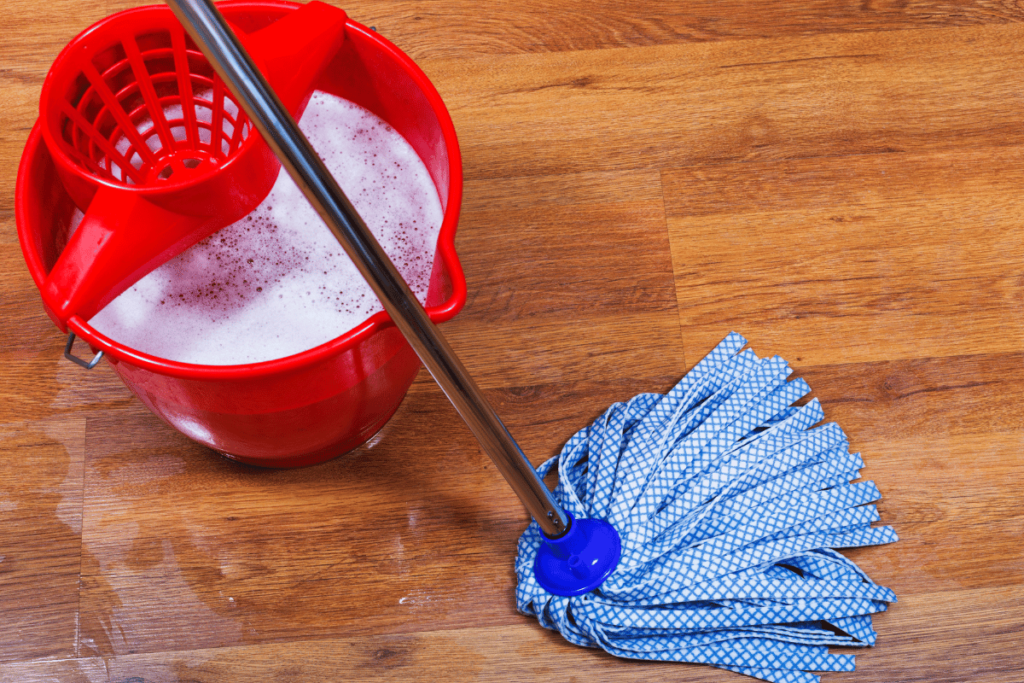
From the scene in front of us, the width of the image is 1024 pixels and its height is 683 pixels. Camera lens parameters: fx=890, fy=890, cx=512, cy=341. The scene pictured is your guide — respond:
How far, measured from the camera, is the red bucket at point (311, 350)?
0.59m

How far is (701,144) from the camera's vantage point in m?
0.97

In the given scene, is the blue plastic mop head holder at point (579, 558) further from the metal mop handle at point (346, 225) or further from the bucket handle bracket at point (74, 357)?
the bucket handle bracket at point (74, 357)

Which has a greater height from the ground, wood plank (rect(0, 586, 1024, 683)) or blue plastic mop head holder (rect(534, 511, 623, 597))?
blue plastic mop head holder (rect(534, 511, 623, 597))

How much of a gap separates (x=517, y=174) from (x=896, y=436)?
1.53 feet

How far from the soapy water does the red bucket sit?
2 centimetres

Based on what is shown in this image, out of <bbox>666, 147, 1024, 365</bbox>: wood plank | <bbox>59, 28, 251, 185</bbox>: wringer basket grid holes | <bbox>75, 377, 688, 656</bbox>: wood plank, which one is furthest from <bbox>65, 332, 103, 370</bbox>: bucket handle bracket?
<bbox>666, 147, 1024, 365</bbox>: wood plank

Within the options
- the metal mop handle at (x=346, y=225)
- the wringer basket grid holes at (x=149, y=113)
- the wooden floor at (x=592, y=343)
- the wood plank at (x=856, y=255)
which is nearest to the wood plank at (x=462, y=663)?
the wooden floor at (x=592, y=343)

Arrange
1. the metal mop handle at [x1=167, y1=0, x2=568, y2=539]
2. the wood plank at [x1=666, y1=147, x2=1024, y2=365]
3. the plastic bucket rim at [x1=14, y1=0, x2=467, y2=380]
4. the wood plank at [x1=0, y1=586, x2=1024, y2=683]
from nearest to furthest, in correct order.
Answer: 1. the metal mop handle at [x1=167, y1=0, x2=568, y2=539]
2. the plastic bucket rim at [x1=14, y1=0, x2=467, y2=380]
3. the wood plank at [x1=0, y1=586, x2=1024, y2=683]
4. the wood plank at [x1=666, y1=147, x2=1024, y2=365]

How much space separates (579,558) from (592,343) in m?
0.23

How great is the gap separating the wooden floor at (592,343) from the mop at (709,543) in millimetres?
33

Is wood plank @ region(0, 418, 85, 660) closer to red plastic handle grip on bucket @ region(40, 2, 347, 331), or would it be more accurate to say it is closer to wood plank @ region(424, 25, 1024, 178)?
red plastic handle grip on bucket @ region(40, 2, 347, 331)

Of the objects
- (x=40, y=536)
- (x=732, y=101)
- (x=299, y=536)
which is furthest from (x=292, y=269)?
(x=732, y=101)

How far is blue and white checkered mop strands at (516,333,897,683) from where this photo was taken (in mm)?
770

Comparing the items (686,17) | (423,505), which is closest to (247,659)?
(423,505)
